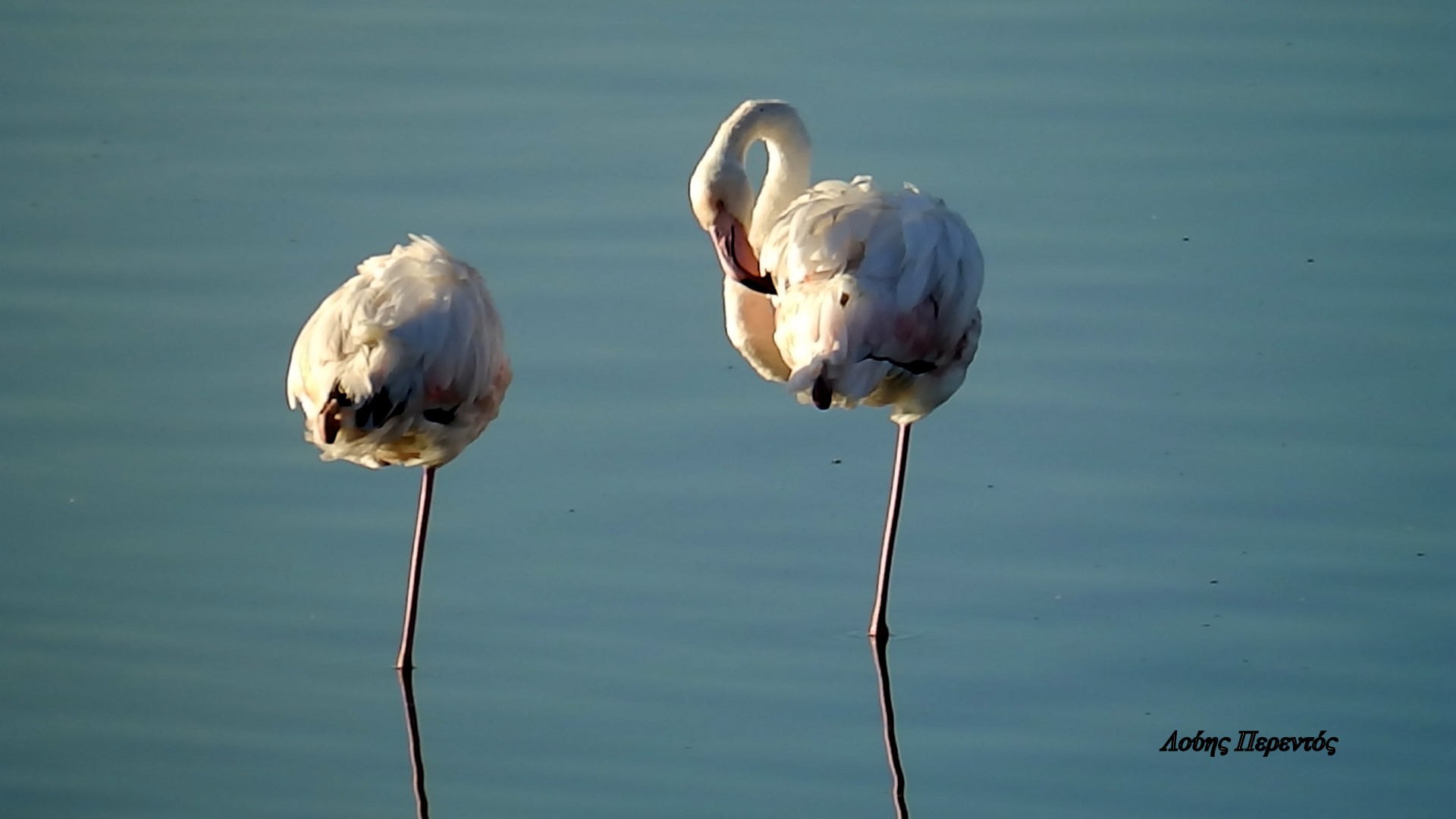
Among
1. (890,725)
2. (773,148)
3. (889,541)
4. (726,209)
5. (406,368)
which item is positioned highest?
(773,148)

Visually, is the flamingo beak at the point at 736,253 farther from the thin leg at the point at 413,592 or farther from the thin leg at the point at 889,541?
the thin leg at the point at 413,592

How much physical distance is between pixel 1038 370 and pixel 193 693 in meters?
3.31

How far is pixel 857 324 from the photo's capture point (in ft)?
22.6

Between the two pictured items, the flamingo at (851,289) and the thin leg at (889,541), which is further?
the thin leg at (889,541)

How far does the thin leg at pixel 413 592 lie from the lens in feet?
22.6

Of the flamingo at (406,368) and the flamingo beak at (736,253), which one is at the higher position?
the flamingo beak at (736,253)

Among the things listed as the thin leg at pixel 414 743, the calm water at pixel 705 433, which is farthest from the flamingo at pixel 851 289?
the thin leg at pixel 414 743

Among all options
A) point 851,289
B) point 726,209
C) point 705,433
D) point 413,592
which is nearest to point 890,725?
point 851,289

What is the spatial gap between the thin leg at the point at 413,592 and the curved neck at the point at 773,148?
4.38ft

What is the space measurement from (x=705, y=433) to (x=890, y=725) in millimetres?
2076

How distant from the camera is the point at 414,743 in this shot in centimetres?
645

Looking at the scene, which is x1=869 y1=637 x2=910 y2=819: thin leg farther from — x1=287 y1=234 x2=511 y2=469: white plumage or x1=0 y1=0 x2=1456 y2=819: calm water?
x1=287 y1=234 x2=511 y2=469: white plumage

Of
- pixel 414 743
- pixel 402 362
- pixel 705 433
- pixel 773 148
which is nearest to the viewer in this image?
pixel 414 743

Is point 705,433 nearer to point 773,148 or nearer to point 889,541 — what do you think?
point 773,148
